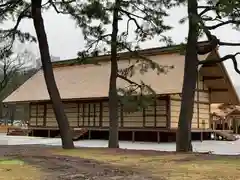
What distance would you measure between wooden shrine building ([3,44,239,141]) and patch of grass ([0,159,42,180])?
1360 centimetres

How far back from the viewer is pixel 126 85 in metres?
23.2

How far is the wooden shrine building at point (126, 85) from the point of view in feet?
75.6

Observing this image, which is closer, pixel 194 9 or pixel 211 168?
pixel 211 168

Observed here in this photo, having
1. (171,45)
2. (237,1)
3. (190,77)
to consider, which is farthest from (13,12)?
(237,1)

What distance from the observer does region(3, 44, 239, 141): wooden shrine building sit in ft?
75.6

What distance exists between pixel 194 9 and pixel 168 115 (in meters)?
11.6

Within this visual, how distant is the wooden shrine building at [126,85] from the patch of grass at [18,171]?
44.6ft

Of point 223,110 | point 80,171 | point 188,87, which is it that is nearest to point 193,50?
point 188,87

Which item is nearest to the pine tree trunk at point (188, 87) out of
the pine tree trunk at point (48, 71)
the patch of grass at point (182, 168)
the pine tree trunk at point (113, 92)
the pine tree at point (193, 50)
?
the pine tree at point (193, 50)

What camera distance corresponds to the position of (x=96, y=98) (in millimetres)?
24438

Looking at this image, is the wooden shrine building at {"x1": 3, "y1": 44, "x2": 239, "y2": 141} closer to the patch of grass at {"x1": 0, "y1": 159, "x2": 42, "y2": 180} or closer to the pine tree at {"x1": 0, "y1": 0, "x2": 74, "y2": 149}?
the pine tree at {"x1": 0, "y1": 0, "x2": 74, "y2": 149}

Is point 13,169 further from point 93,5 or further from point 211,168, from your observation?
point 93,5

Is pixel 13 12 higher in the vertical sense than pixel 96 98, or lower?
higher

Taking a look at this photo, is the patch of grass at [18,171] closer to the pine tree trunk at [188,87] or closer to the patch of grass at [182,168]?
the patch of grass at [182,168]
